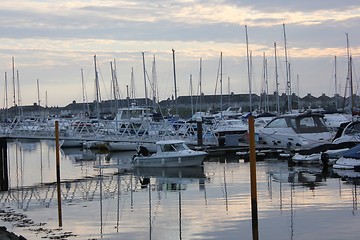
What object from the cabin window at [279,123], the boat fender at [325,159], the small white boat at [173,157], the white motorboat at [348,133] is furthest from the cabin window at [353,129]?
the small white boat at [173,157]

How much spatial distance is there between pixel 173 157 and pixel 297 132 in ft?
36.7

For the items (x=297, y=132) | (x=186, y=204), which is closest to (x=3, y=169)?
(x=186, y=204)

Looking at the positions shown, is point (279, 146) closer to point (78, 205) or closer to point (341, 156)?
point (341, 156)

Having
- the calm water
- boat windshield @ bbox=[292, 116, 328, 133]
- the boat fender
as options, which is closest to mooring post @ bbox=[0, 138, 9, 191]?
the calm water

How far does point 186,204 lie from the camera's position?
26594mm

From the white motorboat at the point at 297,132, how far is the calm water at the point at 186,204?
470cm

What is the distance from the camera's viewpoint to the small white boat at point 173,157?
40.5 metres

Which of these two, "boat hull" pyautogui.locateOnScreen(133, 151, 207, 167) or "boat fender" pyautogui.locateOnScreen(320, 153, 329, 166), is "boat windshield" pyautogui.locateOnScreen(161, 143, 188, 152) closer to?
"boat hull" pyautogui.locateOnScreen(133, 151, 207, 167)

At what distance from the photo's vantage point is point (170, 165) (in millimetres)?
40594

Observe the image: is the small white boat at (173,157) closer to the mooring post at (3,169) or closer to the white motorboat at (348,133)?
the mooring post at (3,169)

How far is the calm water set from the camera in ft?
68.6

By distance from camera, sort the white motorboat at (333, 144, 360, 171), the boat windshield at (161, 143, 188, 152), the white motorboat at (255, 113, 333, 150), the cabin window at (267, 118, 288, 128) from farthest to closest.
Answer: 1. the cabin window at (267, 118, 288, 128)
2. the white motorboat at (255, 113, 333, 150)
3. the boat windshield at (161, 143, 188, 152)
4. the white motorboat at (333, 144, 360, 171)

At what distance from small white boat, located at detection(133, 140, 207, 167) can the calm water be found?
0.59 metres

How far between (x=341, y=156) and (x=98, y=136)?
65.5 ft
